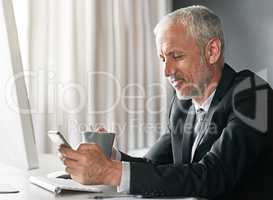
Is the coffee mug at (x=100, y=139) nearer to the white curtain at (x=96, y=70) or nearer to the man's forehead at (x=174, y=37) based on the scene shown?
the man's forehead at (x=174, y=37)

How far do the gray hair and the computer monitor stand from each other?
492 mm

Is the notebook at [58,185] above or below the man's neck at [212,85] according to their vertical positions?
below

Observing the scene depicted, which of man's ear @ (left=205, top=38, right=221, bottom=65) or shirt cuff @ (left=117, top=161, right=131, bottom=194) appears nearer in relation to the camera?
shirt cuff @ (left=117, top=161, right=131, bottom=194)

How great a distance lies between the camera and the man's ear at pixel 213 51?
1.48 m

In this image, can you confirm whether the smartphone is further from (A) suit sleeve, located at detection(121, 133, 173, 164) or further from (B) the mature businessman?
(A) suit sleeve, located at detection(121, 133, 173, 164)

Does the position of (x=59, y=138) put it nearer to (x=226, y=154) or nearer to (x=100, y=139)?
(x=100, y=139)

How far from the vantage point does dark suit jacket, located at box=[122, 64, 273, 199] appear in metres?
1.12

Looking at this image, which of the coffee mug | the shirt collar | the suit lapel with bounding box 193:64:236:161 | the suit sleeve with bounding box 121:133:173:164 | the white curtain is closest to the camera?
the coffee mug

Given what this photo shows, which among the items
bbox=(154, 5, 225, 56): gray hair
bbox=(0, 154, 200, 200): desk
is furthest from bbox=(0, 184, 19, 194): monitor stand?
bbox=(154, 5, 225, 56): gray hair

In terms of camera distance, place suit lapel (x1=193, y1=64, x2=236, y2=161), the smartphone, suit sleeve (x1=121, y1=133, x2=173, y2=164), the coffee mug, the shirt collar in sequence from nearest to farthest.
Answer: the smartphone
the coffee mug
suit lapel (x1=193, y1=64, x2=236, y2=161)
the shirt collar
suit sleeve (x1=121, y1=133, x2=173, y2=164)

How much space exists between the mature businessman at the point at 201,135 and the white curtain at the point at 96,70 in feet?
4.00

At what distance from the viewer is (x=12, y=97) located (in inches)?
45.5

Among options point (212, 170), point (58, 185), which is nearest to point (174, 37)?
point (212, 170)

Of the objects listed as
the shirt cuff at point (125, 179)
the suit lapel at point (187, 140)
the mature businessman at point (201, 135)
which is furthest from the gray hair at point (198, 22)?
the shirt cuff at point (125, 179)
